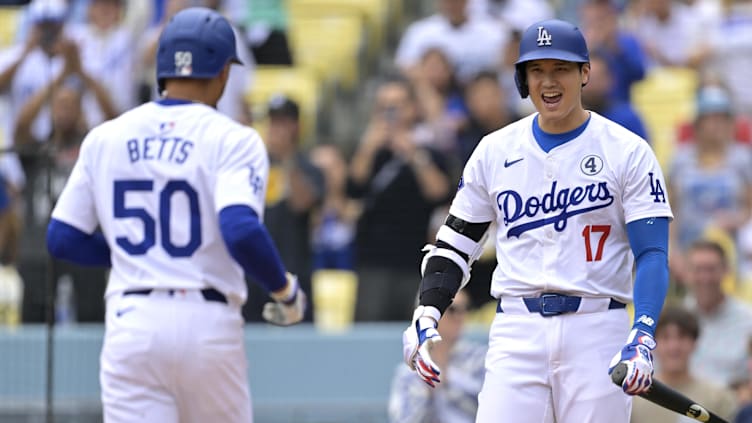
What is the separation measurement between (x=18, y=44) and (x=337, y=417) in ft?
11.8

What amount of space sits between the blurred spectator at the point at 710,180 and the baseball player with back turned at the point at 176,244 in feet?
15.0

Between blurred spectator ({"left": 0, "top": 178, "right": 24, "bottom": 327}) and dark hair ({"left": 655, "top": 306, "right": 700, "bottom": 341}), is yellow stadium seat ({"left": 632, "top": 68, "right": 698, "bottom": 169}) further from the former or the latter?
blurred spectator ({"left": 0, "top": 178, "right": 24, "bottom": 327})

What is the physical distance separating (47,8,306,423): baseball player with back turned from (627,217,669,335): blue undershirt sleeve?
5.27 ft

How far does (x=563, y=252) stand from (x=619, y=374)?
0.64 metres

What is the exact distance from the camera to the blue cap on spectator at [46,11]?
988 cm

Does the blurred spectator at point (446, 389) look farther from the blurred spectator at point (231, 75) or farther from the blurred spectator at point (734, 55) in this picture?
the blurred spectator at point (734, 55)

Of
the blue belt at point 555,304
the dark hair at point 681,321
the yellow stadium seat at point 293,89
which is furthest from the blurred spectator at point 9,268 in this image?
the blue belt at point 555,304

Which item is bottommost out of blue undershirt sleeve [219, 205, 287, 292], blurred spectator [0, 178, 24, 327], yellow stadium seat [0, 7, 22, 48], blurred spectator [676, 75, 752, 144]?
blurred spectator [0, 178, 24, 327]

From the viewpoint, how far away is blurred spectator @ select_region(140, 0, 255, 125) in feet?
35.9

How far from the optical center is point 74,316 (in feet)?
31.5

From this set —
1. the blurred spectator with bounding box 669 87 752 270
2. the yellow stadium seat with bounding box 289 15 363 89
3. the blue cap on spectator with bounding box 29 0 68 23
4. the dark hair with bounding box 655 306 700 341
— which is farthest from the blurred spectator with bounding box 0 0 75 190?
Answer: the blurred spectator with bounding box 669 87 752 270

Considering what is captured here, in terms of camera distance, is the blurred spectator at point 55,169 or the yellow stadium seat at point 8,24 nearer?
the blurred spectator at point 55,169

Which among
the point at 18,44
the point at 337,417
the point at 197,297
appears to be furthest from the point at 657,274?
the point at 18,44

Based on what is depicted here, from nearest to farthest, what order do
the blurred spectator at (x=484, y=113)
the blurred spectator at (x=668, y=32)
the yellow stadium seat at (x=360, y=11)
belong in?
the blurred spectator at (x=484, y=113) → the blurred spectator at (x=668, y=32) → the yellow stadium seat at (x=360, y=11)
